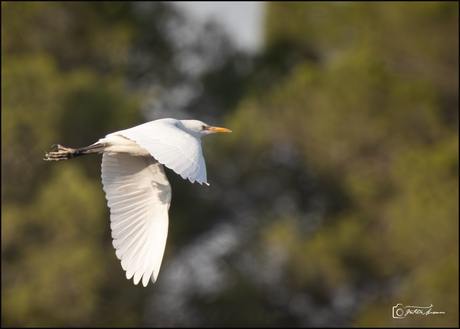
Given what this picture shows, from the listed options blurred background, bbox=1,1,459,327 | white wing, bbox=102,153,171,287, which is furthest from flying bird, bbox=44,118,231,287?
blurred background, bbox=1,1,459,327

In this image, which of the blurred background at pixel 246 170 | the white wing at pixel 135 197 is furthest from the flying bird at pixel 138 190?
the blurred background at pixel 246 170

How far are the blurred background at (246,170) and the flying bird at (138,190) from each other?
3.85 m

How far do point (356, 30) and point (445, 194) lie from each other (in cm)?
461

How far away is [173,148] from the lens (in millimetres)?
4449

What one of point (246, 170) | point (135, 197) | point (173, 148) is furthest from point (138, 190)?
point (246, 170)

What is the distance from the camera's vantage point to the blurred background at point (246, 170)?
9.38 metres

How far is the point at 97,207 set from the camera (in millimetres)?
9367

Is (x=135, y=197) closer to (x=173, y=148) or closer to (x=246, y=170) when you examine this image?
(x=173, y=148)

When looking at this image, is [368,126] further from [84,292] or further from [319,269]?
[84,292]

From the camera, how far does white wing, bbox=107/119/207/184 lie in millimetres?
4120

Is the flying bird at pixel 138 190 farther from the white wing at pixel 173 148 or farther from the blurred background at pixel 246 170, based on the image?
the blurred background at pixel 246 170

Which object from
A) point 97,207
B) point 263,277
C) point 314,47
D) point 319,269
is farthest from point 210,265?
point 314,47

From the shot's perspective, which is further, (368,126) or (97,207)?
(368,126)

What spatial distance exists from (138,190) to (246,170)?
613 cm
